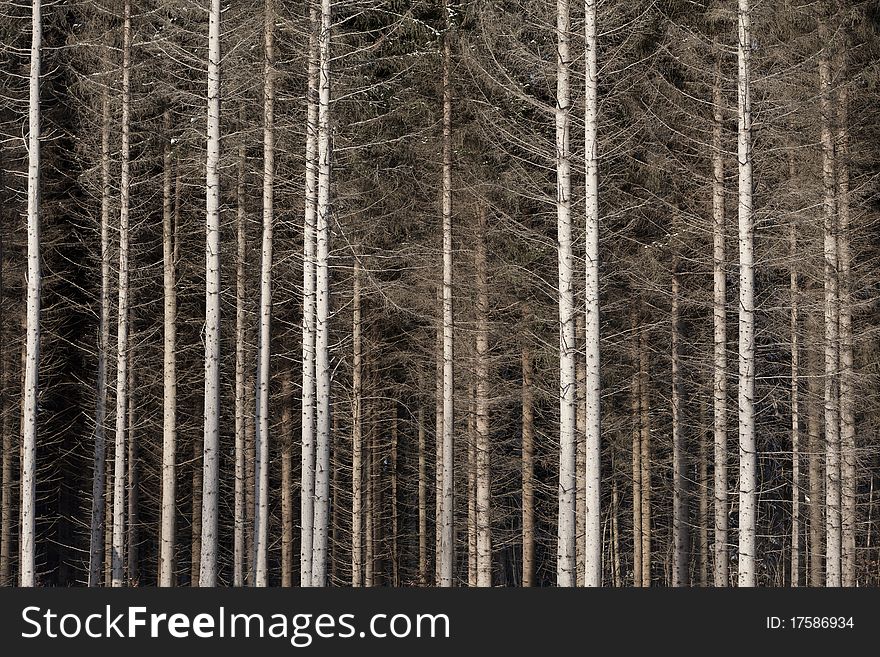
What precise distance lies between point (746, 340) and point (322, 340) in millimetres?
5613

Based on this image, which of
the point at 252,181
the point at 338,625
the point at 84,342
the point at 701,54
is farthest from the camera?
the point at 84,342

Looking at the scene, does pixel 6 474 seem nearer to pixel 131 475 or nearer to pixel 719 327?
pixel 131 475

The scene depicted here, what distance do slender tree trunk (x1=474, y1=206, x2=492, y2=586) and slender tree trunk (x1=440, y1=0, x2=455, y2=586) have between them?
0.55m

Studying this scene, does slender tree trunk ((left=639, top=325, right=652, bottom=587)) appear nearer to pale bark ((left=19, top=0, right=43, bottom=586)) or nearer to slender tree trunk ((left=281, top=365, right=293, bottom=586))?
slender tree trunk ((left=281, top=365, right=293, bottom=586))

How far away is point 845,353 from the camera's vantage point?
1589 centimetres

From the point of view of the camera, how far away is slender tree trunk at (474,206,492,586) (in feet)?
56.3

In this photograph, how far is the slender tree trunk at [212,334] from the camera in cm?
1250

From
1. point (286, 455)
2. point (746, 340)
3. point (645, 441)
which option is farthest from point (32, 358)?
point (645, 441)

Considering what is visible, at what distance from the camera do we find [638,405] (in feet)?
65.8

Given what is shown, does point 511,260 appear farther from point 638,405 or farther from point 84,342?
point 84,342

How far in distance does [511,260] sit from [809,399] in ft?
18.8

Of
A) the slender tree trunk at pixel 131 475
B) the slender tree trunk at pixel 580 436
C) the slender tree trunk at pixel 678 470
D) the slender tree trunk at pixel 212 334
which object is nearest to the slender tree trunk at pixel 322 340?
the slender tree trunk at pixel 212 334

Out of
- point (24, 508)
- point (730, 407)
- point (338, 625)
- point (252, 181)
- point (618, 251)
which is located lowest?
point (338, 625)

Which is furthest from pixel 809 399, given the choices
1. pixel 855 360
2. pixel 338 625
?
pixel 338 625
